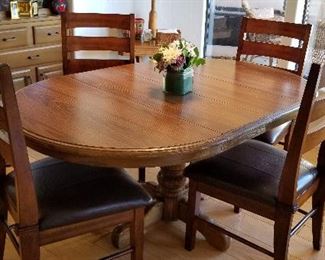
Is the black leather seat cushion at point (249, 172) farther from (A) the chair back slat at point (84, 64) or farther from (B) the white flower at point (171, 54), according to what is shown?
(A) the chair back slat at point (84, 64)

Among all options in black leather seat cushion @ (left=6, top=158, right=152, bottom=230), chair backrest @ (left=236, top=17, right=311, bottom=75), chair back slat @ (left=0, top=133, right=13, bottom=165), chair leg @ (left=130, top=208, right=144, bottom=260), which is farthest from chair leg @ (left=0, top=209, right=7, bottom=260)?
chair backrest @ (left=236, top=17, right=311, bottom=75)

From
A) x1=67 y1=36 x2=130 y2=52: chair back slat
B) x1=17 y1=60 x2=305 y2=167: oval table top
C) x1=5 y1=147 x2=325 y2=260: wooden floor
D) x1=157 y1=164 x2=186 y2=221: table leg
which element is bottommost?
x1=5 y1=147 x2=325 y2=260: wooden floor

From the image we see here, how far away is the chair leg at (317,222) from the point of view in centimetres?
205

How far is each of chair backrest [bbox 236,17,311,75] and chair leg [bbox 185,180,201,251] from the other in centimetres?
99

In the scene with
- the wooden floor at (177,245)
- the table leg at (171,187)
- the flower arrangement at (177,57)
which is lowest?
the wooden floor at (177,245)

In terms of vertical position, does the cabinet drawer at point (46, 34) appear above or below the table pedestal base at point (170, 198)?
above

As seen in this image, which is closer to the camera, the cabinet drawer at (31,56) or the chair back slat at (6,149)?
the chair back slat at (6,149)

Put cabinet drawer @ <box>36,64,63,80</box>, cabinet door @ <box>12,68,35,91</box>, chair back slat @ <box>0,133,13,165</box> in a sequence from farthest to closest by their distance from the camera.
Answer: cabinet drawer @ <box>36,64,63,80</box>, cabinet door @ <box>12,68,35,91</box>, chair back slat @ <box>0,133,13,165</box>

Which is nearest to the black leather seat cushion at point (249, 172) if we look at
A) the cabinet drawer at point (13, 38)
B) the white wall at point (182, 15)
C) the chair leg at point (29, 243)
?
the chair leg at point (29, 243)

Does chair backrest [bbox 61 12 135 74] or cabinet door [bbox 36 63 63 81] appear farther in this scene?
cabinet door [bbox 36 63 63 81]

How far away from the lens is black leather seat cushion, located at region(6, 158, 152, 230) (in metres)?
1.57

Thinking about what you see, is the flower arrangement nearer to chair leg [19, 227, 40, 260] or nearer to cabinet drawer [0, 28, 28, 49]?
chair leg [19, 227, 40, 260]

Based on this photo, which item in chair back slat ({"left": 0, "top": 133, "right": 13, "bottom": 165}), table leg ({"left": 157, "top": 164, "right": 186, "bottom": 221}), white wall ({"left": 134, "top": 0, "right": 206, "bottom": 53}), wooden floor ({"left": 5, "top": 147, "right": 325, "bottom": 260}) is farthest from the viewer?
white wall ({"left": 134, "top": 0, "right": 206, "bottom": 53})

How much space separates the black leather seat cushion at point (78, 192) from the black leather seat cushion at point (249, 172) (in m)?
0.31
